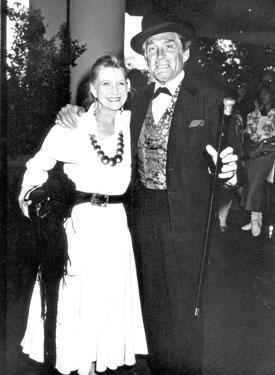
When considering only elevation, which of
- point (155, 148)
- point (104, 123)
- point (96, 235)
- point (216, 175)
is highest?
point (104, 123)

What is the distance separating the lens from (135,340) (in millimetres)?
2566

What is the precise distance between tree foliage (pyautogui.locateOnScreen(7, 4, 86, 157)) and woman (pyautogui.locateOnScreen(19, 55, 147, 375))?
0.54 ft

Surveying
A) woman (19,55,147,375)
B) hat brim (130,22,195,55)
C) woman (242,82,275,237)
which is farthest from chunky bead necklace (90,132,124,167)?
woman (242,82,275,237)

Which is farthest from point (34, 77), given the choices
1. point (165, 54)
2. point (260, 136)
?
point (260, 136)

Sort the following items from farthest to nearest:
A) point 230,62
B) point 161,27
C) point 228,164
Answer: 1. point 230,62
2. point 161,27
3. point 228,164

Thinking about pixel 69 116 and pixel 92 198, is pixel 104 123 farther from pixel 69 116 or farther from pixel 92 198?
pixel 92 198

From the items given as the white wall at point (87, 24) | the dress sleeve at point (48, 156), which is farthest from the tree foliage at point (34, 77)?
the dress sleeve at point (48, 156)

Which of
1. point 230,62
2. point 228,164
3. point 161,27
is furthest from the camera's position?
point 230,62

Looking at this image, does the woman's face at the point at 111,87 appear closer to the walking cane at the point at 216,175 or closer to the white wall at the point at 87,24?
the white wall at the point at 87,24

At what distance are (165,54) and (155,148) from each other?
16.9 inches

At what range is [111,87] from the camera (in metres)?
2.34

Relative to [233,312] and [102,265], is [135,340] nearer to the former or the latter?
[102,265]

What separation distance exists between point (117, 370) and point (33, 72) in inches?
57.6

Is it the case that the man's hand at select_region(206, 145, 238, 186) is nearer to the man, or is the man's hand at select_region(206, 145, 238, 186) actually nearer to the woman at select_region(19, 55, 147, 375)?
the man
